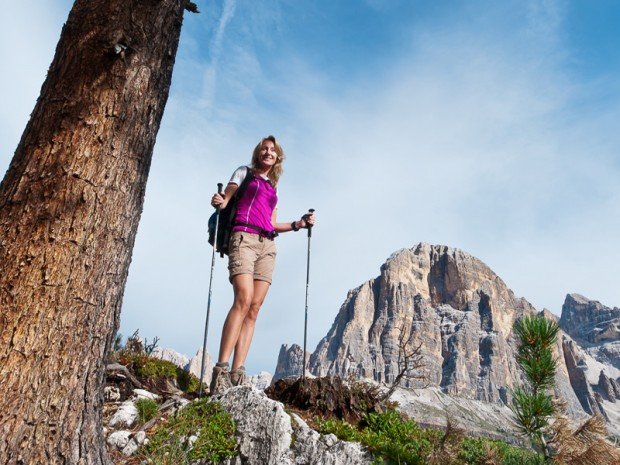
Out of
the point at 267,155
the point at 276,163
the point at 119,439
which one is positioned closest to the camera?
the point at 119,439

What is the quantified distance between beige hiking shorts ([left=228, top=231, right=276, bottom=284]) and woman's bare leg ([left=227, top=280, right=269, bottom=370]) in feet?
0.41

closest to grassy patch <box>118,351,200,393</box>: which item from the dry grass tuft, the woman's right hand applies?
the woman's right hand

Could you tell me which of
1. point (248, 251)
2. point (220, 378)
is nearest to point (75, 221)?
point (248, 251)

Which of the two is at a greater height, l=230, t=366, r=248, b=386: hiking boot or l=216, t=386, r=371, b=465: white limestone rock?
l=230, t=366, r=248, b=386: hiking boot

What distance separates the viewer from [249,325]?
261 inches

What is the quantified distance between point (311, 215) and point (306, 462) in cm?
386

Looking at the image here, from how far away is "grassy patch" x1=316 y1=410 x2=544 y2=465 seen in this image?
5102 millimetres

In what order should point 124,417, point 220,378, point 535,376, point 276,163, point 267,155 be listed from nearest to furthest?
point 535,376, point 124,417, point 220,378, point 267,155, point 276,163

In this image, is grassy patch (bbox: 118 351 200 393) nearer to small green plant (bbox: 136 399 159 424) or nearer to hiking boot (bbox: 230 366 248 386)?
hiking boot (bbox: 230 366 248 386)

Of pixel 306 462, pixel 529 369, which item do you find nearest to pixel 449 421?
pixel 529 369

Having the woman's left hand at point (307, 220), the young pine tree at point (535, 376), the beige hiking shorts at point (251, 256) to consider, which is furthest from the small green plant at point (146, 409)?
the young pine tree at point (535, 376)

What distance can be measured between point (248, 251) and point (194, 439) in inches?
94.6

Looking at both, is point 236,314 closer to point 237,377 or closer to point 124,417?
point 237,377

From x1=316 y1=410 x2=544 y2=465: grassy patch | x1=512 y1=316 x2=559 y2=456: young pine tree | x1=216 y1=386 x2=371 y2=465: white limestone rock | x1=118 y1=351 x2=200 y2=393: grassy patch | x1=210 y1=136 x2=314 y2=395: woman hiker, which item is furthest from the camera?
x1=118 y1=351 x2=200 y2=393: grassy patch
